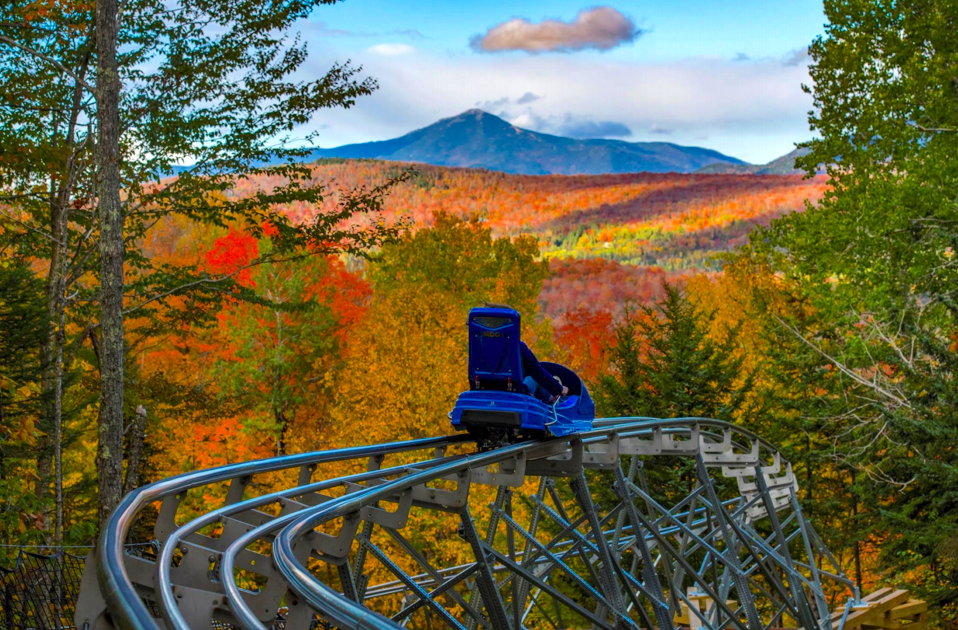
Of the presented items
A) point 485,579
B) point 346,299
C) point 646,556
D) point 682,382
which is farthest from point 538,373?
point 346,299

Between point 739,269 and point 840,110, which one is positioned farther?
point 739,269

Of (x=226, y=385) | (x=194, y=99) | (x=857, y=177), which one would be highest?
(x=194, y=99)

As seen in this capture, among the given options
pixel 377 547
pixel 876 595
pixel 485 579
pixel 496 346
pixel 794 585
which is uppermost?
pixel 496 346

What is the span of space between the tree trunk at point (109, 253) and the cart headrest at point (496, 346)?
5423mm

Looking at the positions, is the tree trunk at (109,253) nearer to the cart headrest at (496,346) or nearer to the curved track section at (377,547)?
the curved track section at (377,547)

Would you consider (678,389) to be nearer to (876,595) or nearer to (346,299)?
(876,595)

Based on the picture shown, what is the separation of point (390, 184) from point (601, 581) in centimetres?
780

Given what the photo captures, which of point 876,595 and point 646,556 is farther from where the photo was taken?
point 876,595

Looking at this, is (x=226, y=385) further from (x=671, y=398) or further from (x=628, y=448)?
(x=628, y=448)

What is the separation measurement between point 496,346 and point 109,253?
5713mm

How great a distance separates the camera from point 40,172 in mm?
12305

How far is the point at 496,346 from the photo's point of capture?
8188mm

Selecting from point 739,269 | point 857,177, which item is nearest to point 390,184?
point 857,177

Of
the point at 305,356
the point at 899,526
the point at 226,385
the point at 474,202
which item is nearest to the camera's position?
the point at 899,526
